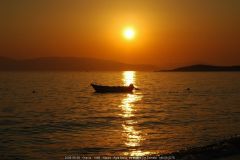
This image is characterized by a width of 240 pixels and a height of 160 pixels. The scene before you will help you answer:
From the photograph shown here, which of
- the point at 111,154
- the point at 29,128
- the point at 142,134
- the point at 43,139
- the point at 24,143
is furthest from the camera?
the point at 29,128

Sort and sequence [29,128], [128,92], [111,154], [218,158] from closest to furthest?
1. [218,158]
2. [111,154]
3. [29,128]
4. [128,92]

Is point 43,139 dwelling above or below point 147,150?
above

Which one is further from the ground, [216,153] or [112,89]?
[112,89]

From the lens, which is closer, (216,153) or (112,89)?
(216,153)

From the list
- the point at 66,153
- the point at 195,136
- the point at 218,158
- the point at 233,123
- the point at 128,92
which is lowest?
the point at 218,158

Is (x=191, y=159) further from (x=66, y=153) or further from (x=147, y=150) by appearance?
(x=66, y=153)

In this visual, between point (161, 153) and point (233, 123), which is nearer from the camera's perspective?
point (161, 153)

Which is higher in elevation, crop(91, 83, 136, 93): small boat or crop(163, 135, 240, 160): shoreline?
crop(91, 83, 136, 93): small boat

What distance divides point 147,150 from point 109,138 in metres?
5.34

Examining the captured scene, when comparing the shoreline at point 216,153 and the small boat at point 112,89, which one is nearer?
the shoreline at point 216,153

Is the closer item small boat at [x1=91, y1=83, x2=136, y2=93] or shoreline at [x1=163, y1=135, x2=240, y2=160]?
shoreline at [x1=163, y1=135, x2=240, y2=160]

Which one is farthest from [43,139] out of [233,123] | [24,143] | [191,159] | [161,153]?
[233,123]

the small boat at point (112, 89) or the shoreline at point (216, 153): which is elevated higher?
the small boat at point (112, 89)

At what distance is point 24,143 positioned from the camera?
27.2 metres
